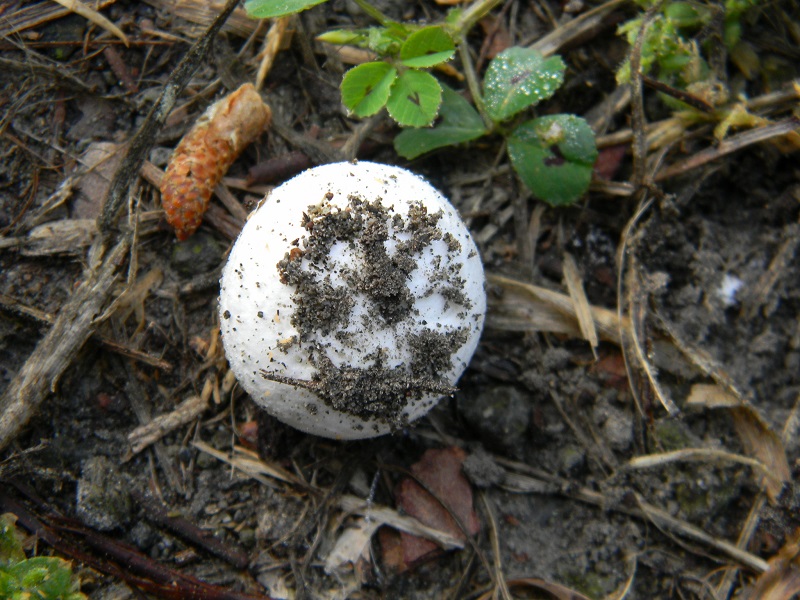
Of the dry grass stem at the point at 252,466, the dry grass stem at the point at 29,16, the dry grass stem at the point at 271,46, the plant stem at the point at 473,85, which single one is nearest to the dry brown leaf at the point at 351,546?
the dry grass stem at the point at 252,466

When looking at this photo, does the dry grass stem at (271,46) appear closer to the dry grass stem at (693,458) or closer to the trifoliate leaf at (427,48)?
the trifoliate leaf at (427,48)

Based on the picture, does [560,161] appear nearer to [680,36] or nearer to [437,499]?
[680,36]

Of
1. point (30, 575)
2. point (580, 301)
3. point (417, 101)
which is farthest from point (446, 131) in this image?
point (30, 575)

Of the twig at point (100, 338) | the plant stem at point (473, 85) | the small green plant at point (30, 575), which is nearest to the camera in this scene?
the small green plant at point (30, 575)

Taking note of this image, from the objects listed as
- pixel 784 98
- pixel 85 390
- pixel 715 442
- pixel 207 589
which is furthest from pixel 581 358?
pixel 85 390

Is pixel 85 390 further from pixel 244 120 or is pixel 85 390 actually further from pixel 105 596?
pixel 244 120
